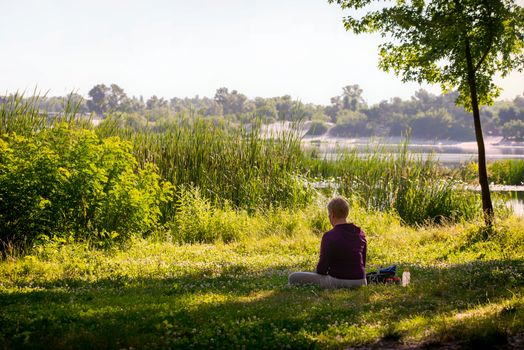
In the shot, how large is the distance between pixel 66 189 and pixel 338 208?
17.8 feet

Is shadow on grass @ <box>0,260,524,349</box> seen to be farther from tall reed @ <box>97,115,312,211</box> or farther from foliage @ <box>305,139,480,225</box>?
tall reed @ <box>97,115,312,211</box>

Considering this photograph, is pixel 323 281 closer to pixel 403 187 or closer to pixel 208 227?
pixel 208 227

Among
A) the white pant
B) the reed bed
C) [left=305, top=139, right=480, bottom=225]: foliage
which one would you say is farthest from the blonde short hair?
[left=305, top=139, right=480, bottom=225]: foliage

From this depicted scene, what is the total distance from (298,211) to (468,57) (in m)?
5.12

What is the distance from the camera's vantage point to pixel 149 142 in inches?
664

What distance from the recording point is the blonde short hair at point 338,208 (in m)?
7.21

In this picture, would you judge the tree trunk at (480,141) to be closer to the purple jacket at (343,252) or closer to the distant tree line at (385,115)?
the purple jacket at (343,252)

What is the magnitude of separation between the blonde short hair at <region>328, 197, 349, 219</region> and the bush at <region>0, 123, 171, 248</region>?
4615mm

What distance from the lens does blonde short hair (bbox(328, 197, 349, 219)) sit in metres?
7.21

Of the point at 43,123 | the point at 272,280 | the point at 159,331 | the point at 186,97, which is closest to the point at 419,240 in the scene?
the point at 272,280

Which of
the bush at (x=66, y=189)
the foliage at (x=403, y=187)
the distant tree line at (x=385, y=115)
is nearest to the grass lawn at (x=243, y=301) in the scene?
the bush at (x=66, y=189)

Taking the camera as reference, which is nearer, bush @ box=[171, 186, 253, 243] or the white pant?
the white pant

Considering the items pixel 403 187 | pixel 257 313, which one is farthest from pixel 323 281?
pixel 403 187

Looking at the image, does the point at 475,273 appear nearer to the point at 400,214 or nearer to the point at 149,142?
the point at 400,214
